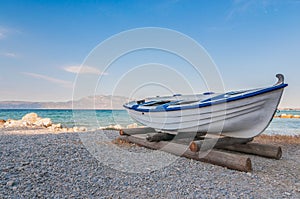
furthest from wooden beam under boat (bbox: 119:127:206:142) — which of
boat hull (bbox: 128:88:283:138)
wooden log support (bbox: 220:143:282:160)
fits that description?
wooden log support (bbox: 220:143:282:160)

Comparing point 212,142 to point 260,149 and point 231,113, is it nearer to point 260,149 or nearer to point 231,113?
point 231,113

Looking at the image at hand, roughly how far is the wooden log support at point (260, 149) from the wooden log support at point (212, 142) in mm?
191

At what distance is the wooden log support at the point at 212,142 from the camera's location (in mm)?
4586

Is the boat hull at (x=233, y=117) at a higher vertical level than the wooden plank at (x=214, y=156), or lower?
higher

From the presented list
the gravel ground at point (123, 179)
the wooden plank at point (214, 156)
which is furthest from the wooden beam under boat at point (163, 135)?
the gravel ground at point (123, 179)

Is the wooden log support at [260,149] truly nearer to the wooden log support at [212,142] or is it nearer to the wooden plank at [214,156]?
the wooden log support at [212,142]

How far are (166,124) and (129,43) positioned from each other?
258 cm

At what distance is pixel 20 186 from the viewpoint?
2967 millimetres

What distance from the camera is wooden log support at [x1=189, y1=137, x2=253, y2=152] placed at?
181 inches

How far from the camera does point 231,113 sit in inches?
190

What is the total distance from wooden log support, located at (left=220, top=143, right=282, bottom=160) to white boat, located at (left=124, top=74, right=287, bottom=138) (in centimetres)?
61

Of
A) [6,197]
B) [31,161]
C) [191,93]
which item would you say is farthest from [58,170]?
[191,93]

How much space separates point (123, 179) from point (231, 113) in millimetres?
2728

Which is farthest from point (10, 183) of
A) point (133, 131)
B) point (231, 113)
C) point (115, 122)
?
point (115, 122)
